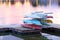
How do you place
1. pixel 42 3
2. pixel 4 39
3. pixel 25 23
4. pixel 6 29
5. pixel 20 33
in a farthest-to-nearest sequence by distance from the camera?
pixel 42 3 < pixel 25 23 < pixel 6 29 < pixel 20 33 < pixel 4 39

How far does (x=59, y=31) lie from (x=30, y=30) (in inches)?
21.0

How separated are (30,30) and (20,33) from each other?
6.9 inches

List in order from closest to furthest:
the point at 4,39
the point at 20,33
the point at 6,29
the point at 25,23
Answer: the point at 4,39
the point at 20,33
the point at 6,29
the point at 25,23

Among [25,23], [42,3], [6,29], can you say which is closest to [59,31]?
[25,23]

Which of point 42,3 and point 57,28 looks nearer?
point 57,28

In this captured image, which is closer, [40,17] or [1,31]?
[1,31]

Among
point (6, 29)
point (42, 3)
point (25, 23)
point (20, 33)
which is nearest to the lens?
point (20, 33)

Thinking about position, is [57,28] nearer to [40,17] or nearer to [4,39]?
[40,17]

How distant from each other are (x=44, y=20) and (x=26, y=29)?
0.65 metres

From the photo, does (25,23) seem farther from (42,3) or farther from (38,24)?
(42,3)

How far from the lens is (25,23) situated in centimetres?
381

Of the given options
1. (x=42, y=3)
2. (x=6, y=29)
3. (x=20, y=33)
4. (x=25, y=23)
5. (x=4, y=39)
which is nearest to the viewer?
(x=4, y=39)

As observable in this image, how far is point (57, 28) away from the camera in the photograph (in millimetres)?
3598

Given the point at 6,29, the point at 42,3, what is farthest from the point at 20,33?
the point at 42,3
